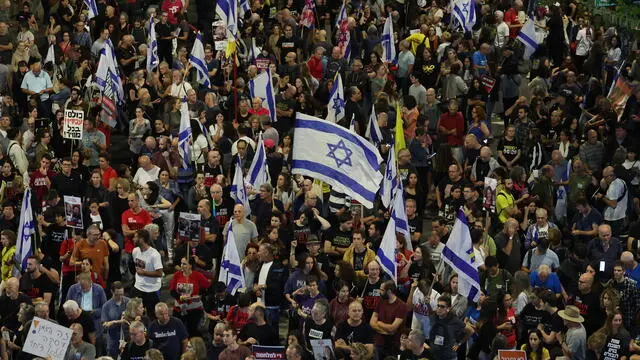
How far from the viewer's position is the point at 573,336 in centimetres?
2283

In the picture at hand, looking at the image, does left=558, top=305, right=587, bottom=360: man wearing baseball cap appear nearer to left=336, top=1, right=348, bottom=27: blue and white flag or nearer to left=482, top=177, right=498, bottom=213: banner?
left=482, top=177, right=498, bottom=213: banner

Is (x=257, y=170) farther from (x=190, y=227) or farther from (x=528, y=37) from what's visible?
(x=528, y=37)

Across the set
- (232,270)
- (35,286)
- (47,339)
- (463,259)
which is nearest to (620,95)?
(463,259)

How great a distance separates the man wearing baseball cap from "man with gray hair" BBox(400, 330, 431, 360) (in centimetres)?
179

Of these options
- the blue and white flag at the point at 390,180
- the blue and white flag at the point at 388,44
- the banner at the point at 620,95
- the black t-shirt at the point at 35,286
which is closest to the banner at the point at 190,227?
the black t-shirt at the point at 35,286

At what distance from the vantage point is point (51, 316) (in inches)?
980

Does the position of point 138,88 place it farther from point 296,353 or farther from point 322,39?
point 296,353

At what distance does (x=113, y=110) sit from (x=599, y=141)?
7.75 meters

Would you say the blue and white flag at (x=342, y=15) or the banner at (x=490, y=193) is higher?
the blue and white flag at (x=342, y=15)

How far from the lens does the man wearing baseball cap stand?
2273 centimetres

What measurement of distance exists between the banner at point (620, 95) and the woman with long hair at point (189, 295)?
9.47 meters

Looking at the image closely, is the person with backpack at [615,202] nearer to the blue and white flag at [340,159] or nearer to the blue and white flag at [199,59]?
the blue and white flag at [340,159]

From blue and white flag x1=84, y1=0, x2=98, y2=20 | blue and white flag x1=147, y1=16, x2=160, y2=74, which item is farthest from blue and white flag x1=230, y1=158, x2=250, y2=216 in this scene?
blue and white flag x1=84, y1=0, x2=98, y2=20

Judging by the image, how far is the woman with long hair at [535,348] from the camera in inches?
891
